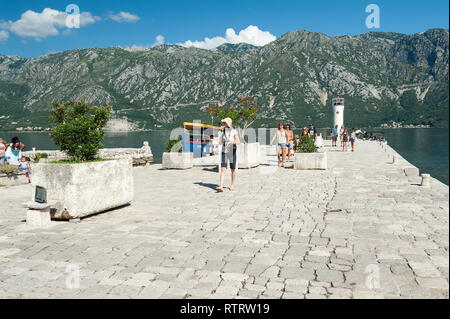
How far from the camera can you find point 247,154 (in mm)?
13930

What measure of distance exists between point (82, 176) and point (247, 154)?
27.8 feet

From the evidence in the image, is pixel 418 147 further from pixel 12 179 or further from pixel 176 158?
pixel 12 179

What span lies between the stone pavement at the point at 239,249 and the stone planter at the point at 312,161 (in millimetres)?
5385

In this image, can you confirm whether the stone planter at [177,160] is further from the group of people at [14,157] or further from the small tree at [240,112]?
the group of people at [14,157]

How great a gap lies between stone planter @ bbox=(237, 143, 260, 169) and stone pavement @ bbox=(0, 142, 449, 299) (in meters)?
5.65

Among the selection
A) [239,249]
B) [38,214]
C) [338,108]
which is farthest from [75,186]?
[338,108]

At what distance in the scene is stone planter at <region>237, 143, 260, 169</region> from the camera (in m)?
13.9

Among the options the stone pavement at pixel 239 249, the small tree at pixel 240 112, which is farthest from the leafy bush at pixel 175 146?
the stone pavement at pixel 239 249

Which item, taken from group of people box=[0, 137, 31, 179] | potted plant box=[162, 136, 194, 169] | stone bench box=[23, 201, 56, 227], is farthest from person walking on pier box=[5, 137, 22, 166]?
stone bench box=[23, 201, 56, 227]

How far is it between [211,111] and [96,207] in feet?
41.3

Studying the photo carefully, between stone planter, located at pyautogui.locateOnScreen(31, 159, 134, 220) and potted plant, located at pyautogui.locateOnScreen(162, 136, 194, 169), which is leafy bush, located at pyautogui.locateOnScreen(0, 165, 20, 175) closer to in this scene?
potted plant, located at pyautogui.locateOnScreen(162, 136, 194, 169)

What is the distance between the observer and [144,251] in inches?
178

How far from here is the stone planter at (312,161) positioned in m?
13.8

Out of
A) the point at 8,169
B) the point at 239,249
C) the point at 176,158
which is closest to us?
the point at 239,249
